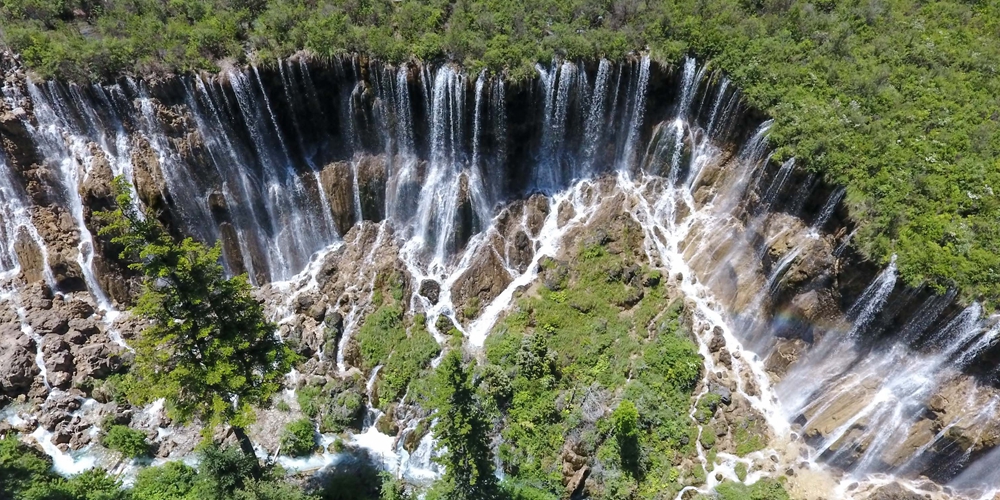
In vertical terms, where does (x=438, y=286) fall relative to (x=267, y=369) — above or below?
below

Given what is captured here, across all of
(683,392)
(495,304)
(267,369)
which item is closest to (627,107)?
(495,304)

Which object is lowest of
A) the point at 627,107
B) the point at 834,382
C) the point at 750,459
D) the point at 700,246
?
the point at 750,459

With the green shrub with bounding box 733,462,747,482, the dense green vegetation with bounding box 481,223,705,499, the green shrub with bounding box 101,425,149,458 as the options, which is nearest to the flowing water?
the green shrub with bounding box 733,462,747,482

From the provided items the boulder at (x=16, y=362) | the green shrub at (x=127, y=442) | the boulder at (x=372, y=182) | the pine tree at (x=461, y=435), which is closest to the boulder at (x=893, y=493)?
the pine tree at (x=461, y=435)

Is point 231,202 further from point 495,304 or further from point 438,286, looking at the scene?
point 495,304

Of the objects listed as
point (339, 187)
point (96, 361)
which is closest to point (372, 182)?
point (339, 187)

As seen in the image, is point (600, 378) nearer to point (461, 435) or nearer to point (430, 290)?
point (461, 435)
